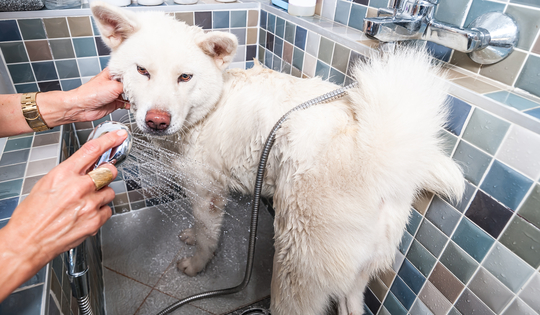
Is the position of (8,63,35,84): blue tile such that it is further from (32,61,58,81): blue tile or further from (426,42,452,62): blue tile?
(426,42,452,62): blue tile

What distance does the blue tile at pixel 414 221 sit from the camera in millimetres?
750

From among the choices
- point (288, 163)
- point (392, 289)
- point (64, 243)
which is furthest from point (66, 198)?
point (392, 289)

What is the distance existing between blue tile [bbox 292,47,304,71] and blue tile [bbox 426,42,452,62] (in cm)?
47

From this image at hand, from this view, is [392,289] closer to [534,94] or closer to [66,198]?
[534,94]

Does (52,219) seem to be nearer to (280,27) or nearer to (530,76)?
(530,76)

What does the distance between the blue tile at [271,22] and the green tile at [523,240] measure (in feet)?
3.60

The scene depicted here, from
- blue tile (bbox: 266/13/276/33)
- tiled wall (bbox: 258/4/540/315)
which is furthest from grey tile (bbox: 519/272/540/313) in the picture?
blue tile (bbox: 266/13/276/33)

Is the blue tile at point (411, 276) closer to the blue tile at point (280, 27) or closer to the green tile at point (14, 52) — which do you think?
the blue tile at point (280, 27)

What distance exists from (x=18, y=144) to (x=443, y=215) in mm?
1357

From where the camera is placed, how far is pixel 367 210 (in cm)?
67

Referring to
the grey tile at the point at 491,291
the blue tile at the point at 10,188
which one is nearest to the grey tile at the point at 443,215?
the grey tile at the point at 491,291

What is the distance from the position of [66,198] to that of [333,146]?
55cm

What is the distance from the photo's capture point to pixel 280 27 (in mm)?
1218

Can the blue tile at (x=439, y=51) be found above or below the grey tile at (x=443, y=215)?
above
